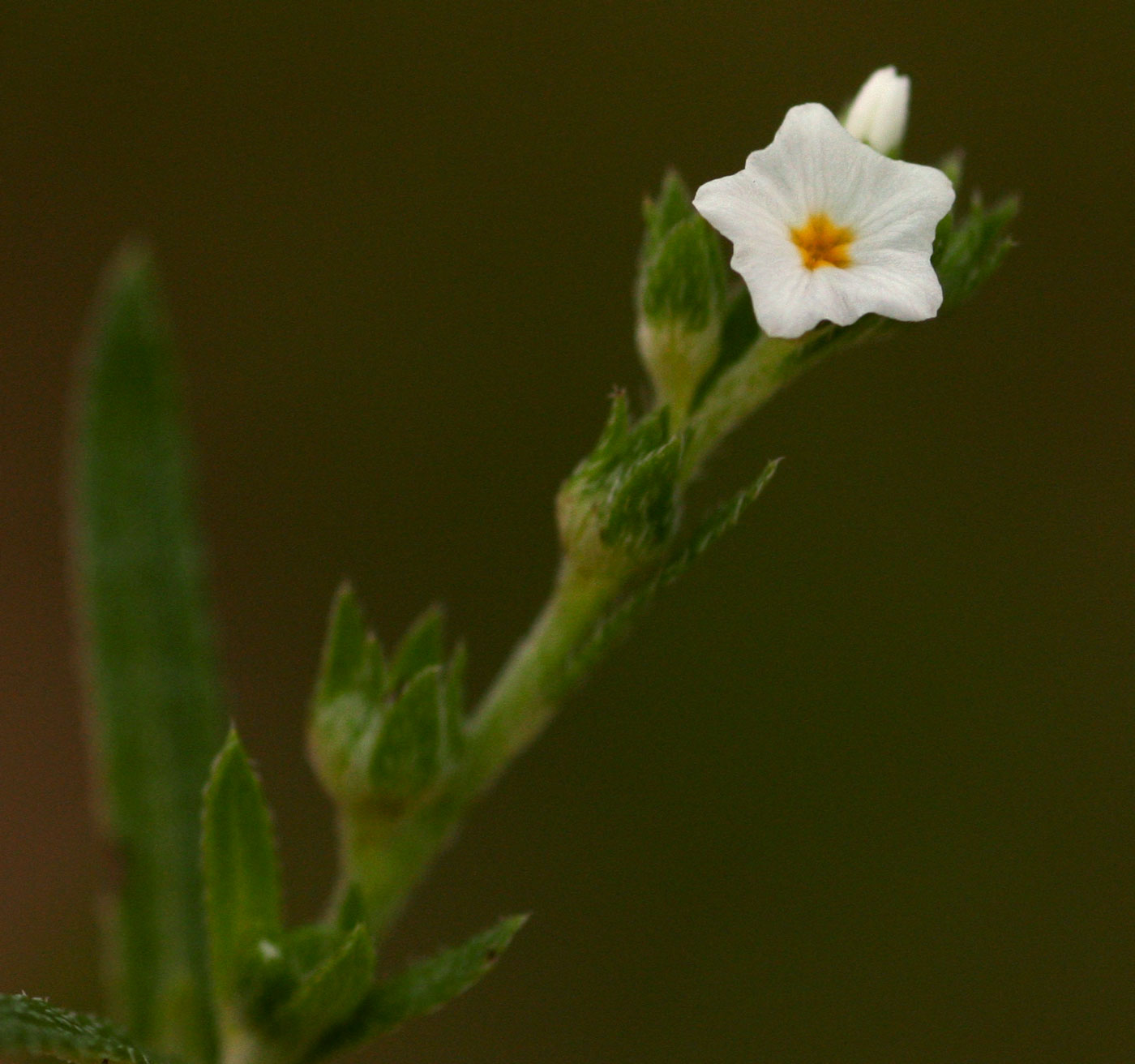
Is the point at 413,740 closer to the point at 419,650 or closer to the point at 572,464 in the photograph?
the point at 419,650

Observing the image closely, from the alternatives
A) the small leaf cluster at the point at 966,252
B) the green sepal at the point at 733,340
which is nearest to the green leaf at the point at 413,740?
the green sepal at the point at 733,340

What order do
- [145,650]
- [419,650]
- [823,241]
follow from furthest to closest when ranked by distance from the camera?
[145,650], [419,650], [823,241]

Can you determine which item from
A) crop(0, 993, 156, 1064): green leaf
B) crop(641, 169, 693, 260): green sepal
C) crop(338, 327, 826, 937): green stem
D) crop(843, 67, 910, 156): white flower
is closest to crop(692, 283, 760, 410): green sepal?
crop(338, 327, 826, 937): green stem

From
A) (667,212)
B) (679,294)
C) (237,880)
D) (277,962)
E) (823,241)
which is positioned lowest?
(277,962)

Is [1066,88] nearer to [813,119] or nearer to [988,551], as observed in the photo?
[988,551]

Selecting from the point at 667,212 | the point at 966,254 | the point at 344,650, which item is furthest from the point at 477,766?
the point at 966,254

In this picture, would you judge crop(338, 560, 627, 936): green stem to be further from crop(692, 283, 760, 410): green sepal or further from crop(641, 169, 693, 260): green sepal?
crop(641, 169, 693, 260): green sepal

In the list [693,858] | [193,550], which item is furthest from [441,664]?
[693,858]
